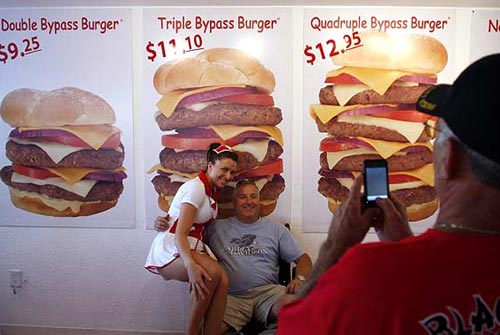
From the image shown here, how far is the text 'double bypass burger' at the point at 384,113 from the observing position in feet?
8.23

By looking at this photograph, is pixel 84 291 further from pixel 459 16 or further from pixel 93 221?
pixel 459 16

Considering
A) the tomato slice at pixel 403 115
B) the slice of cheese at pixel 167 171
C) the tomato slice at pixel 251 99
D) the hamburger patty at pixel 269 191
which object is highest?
the tomato slice at pixel 251 99

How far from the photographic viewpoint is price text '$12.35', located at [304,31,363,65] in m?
2.52

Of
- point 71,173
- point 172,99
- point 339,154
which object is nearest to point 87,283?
point 71,173

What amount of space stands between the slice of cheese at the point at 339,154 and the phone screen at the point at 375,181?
1452 millimetres

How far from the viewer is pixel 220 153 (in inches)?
95.9

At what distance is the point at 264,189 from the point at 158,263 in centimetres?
78

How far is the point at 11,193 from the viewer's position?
276cm

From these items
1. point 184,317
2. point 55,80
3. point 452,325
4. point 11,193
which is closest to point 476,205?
point 452,325

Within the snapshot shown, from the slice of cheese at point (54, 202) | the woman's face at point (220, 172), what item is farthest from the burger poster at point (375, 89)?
the slice of cheese at point (54, 202)

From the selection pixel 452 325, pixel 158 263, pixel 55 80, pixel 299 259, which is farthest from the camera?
pixel 55 80

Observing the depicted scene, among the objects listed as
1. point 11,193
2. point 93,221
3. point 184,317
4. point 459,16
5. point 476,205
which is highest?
point 459,16

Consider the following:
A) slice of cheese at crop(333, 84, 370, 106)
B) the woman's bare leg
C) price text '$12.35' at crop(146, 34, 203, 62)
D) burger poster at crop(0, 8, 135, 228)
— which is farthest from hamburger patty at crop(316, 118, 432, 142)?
burger poster at crop(0, 8, 135, 228)

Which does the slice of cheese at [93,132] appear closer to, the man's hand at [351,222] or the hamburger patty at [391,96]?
the hamburger patty at [391,96]
